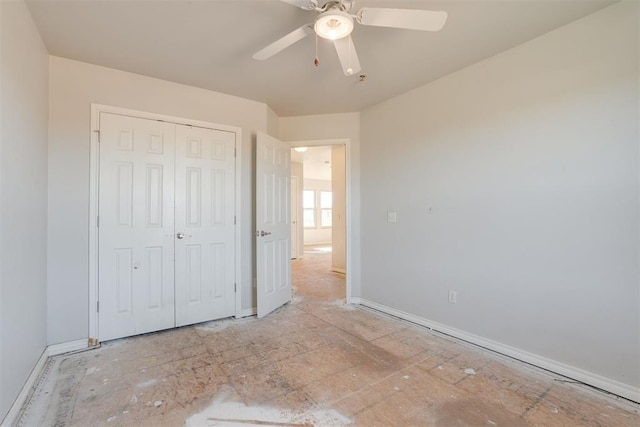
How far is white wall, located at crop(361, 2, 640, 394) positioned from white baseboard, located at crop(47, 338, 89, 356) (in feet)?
9.75

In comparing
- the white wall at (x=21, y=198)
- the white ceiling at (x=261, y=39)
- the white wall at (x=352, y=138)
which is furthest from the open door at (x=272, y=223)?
the white wall at (x=21, y=198)

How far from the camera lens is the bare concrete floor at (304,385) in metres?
1.68

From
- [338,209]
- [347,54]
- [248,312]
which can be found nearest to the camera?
[347,54]

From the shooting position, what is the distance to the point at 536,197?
2.21 meters

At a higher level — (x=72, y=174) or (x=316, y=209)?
(x=72, y=174)

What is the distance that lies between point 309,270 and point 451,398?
4168 mm

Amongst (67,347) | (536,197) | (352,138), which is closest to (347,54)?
(536,197)

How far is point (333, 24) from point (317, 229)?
884cm

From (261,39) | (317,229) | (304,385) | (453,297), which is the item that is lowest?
(304,385)

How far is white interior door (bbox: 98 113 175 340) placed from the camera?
8.59 ft

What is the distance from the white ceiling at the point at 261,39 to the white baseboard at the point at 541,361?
2.35 metres

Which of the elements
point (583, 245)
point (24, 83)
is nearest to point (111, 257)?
point (24, 83)

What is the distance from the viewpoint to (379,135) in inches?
138

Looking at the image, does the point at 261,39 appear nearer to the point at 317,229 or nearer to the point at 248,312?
the point at 248,312
